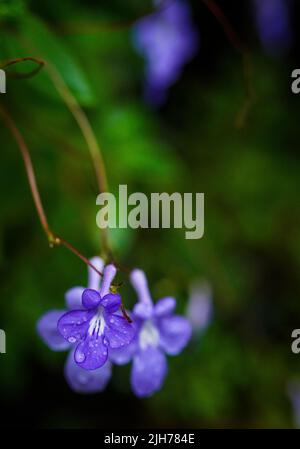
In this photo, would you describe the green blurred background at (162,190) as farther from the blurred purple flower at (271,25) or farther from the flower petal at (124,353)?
the flower petal at (124,353)

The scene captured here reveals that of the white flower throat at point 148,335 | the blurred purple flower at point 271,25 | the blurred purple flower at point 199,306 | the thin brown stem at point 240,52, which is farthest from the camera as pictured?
the blurred purple flower at point 271,25

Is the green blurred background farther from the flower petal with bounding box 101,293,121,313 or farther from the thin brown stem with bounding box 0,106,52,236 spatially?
the flower petal with bounding box 101,293,121,313

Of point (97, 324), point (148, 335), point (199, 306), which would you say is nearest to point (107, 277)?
point (97, 324)

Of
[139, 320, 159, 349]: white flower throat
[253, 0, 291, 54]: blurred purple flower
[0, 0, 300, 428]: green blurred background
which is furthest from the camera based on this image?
[253, 0, 291, 54]: blurred purple flower

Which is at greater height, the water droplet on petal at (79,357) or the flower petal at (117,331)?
the flower petal at (117,331)

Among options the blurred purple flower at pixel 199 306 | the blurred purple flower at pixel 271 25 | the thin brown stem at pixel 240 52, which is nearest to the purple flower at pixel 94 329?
the thin brown stem at pixel 240 52

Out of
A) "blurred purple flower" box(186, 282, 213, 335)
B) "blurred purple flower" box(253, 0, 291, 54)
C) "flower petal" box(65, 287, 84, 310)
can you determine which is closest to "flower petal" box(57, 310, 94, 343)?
"flower petal" box(65, 287, 84, 310)

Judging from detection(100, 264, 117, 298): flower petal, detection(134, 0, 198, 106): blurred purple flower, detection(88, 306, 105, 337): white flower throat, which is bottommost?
detection(88, 306, 105, 337): white flower throat
